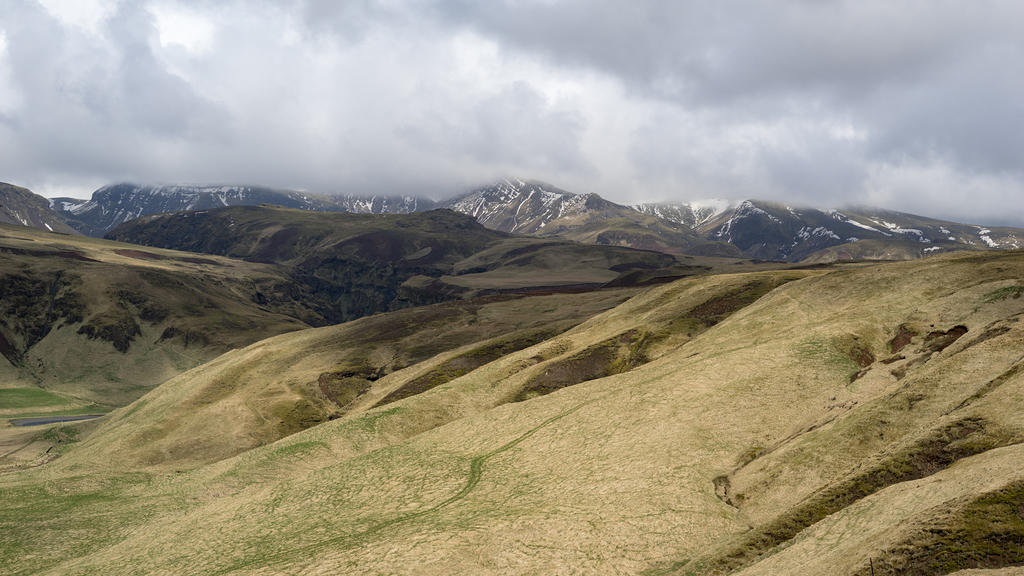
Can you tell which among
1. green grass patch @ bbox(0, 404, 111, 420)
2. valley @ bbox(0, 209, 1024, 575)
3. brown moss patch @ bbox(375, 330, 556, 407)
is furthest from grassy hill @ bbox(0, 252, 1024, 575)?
green grass patch @ bbox(0, 404, 111, 420)

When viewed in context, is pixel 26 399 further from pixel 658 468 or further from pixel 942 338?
pixel 942 338

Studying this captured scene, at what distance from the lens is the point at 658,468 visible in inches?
1708

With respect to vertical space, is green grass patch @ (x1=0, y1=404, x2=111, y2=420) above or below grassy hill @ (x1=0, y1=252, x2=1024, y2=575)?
below

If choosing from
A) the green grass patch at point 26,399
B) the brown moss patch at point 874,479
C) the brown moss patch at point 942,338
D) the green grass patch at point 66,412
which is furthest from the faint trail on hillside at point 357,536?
the green grass patch at point 26,399

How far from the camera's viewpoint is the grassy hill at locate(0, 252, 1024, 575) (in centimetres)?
2970

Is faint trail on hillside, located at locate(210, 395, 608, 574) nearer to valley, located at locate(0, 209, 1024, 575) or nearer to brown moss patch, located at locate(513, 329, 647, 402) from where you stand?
valley, located at locate(0, 209, 1024, 575)

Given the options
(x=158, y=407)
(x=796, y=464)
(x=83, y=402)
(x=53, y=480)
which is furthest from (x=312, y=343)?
(x=796, y=464)

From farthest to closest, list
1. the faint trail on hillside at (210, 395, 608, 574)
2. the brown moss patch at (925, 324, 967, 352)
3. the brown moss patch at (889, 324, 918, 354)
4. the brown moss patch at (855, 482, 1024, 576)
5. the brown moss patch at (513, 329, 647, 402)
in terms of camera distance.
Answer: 1. the brown moss patch at (513, 329, 647, 402)
2. the brown moss patch at (889, 324, 918, 354)
3. the brown moss patch at (925, 324, 967, 352)
4. the faint trail on hillside at (210, 395, 608, 574)
5. the brown moss patch at (855, 482, 1024, 576)

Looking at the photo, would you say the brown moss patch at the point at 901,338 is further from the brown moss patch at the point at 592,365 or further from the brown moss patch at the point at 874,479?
the brown moss patch at the point at 592,365

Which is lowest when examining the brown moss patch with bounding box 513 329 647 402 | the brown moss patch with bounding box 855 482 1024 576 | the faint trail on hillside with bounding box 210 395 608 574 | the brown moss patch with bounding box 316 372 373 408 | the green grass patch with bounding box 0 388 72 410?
the green grass patch with bounding box 0 388 72 410

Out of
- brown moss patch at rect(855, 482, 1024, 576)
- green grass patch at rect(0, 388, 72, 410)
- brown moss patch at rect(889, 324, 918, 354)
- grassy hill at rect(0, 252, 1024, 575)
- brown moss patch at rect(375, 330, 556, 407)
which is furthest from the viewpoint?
green grass patch at rect(0, 388, 72, 410)

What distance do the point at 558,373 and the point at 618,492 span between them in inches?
1884

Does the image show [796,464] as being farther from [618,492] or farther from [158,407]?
[158,407]

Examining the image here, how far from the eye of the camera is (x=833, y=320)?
67.2 m
